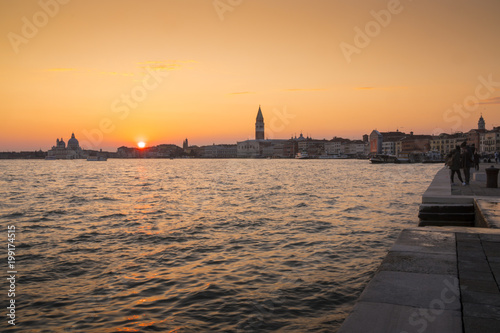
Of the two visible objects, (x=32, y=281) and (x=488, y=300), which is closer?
(x=488, y=300)

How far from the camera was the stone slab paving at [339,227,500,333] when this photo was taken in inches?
141

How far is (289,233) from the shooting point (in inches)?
479

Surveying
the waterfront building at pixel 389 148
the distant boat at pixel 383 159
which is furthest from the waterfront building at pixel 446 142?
the distant boat at pixel 383 159

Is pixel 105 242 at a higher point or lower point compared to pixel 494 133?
lower

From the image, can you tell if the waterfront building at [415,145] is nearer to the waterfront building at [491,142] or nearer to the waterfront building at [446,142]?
the waterfront building at [446,142]

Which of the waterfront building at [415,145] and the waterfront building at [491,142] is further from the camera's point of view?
the waterfront building at [415,145]

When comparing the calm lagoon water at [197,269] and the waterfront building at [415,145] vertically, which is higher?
the waterfront building at [415,145]

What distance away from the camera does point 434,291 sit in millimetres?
4340

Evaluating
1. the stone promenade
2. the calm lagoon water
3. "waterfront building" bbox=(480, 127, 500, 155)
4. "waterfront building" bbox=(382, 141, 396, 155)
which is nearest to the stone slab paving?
the stone promenade

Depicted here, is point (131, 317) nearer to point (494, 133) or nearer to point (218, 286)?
point (218, 286)

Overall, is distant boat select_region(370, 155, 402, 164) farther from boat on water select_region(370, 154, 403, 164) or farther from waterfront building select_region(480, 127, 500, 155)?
waterfront building select_region(480, 127, 500, 155)

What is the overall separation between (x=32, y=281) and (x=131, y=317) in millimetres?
2973

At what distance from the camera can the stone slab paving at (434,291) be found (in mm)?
3584

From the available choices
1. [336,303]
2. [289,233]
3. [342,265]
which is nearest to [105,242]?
[289,233]
